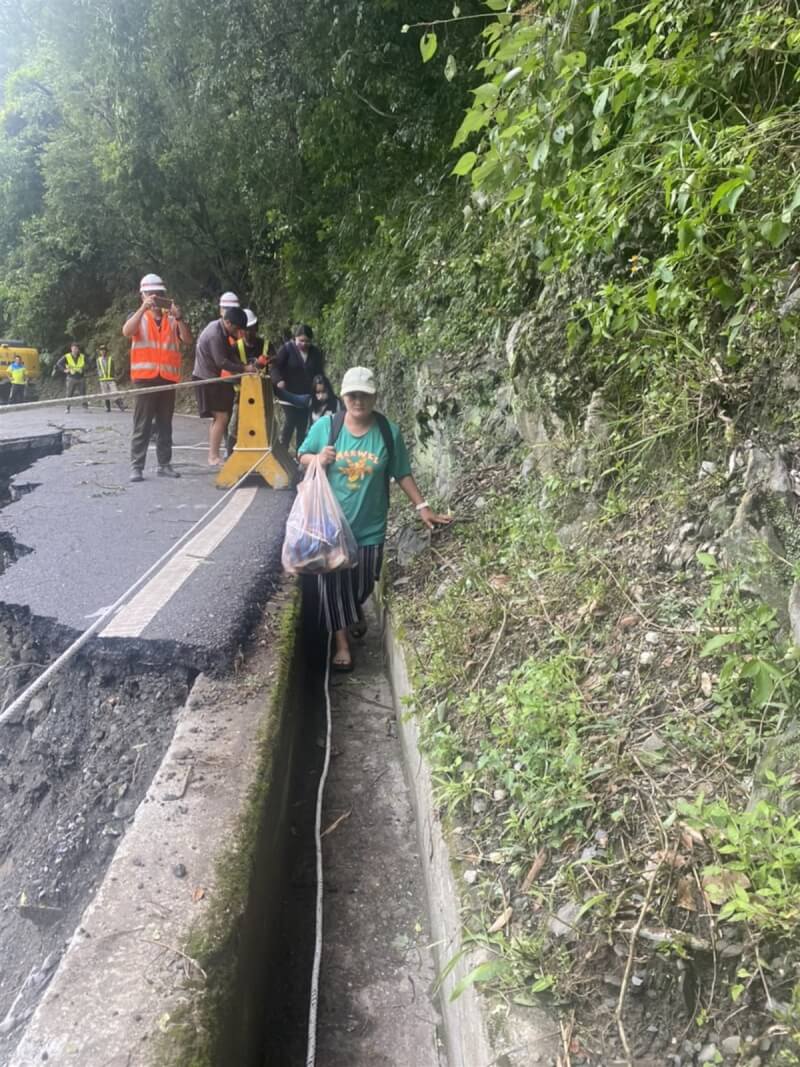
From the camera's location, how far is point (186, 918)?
1935 mm

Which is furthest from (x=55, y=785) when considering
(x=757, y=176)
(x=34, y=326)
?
(x=34, y=326)

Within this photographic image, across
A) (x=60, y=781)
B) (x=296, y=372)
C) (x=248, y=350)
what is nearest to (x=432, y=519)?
(x=60, y=781)

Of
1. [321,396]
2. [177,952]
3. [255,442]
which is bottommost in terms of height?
[177,952]

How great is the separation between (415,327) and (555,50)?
4188 millimetres

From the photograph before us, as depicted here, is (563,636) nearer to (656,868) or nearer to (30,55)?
(656,868)

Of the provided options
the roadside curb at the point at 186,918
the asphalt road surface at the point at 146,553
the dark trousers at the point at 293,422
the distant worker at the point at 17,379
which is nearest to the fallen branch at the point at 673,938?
the roadside curb at the point at 186,918

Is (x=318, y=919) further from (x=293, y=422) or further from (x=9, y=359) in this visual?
(x=9, y=359)

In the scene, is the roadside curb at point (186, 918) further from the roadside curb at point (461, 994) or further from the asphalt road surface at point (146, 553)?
the asphalt road surface at point (146, 553)

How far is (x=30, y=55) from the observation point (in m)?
25.3

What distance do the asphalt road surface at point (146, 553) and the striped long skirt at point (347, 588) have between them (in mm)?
365

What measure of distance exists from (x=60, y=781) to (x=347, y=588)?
5.69ft

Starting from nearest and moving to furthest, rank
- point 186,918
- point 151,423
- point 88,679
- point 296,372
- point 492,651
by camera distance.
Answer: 1. point 186,918
2. point 492,651
3. point 88,679
4. point 151,423
5. point 296,372

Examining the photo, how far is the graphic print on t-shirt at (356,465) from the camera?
13.2ft

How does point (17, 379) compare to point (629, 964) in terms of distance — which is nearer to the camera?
point (629, 964)
